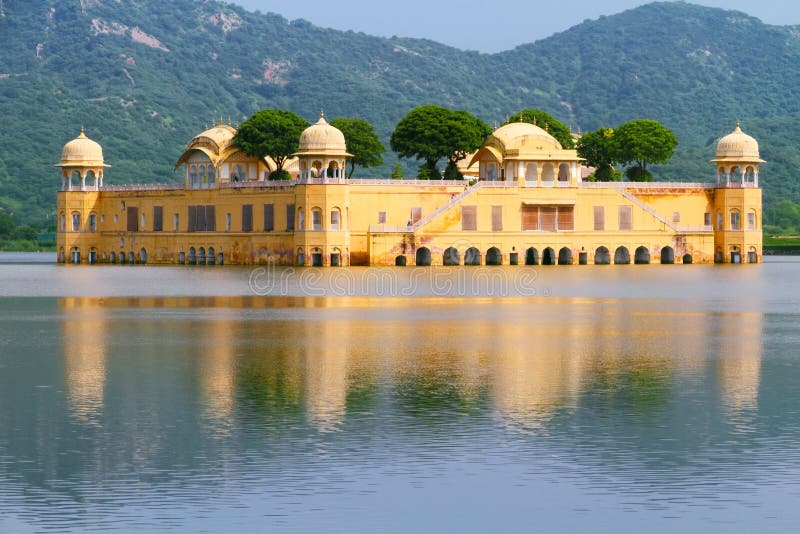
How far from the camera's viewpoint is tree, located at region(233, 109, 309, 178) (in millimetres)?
95062

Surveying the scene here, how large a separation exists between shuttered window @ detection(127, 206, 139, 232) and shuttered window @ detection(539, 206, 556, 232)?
27.2m

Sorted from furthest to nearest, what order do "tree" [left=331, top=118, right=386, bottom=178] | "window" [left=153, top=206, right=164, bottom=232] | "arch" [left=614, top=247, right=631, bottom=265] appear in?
"tree" [left=331, top=118, right=386, bottom=178] → "window" [left=153, top=206, right=164, bottom=232] → "arch" [left=614, top=247, right=631, bottom=265]

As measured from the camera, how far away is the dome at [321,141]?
85062 mm

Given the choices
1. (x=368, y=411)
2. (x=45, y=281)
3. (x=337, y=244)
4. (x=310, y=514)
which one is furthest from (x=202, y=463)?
(x=337, y=244)

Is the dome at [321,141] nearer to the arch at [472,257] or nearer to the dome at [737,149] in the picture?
the arch at [472,257]

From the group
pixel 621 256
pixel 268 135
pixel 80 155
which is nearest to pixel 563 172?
pixel 621 256

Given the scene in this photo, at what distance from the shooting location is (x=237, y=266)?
90.2 meters

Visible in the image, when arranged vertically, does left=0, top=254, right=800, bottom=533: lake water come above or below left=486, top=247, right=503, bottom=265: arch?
below

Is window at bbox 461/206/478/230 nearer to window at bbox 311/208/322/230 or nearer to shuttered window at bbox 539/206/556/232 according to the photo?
shuttered window at bbox 539/206/556/232

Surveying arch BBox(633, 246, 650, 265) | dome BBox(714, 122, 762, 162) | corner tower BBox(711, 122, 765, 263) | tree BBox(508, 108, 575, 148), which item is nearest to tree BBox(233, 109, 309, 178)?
tree BBox(508, 108, 575, 148)

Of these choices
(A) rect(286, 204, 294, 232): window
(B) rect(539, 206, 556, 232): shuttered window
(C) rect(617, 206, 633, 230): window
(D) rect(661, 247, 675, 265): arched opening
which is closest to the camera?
(A) rect(286, 204, 294, 232): window

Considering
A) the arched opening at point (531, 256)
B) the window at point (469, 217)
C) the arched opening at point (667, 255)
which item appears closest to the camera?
the window at point (469, 217)

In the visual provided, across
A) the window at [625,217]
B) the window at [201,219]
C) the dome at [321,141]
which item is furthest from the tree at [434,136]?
the window at [201,219]

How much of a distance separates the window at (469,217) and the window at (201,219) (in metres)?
16.3
